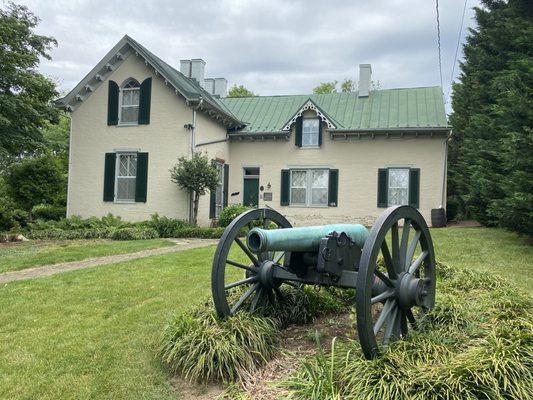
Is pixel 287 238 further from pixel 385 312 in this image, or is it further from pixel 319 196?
pixel 319 196

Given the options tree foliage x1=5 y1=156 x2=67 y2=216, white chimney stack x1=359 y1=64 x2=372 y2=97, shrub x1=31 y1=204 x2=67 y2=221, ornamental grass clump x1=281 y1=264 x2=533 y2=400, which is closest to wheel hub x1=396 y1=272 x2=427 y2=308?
ornamental grass clump x1=281 y1=264 x2=533 y2=400

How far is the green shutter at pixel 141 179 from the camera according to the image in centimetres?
1662

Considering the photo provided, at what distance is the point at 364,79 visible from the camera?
784 inches

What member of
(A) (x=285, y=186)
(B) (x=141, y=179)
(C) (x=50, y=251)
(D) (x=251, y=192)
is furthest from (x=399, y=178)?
(C) (x=50, y=251)

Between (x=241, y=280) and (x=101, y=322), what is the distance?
77.2 inches

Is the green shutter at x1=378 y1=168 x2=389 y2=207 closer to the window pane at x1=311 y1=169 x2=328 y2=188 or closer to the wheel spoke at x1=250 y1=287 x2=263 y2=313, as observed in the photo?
the window pane at x1=311 y1=169 x2=328 y2=188

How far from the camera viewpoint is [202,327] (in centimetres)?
404

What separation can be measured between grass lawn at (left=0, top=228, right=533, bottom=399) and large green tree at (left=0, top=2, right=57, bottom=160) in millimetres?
8286

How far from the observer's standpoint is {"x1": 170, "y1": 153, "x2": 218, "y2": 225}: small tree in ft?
50.0

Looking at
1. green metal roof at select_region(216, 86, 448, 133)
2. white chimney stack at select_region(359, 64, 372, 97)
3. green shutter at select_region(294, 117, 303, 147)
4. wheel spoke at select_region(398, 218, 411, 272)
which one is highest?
white chimney stack at select_region(359, 64, 372, 97)

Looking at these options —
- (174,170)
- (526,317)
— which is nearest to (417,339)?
(526,317)

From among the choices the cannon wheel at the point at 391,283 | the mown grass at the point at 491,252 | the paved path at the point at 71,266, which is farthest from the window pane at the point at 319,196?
the cannon wheel at the point at 391,283

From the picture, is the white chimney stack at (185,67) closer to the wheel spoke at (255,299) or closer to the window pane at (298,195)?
the window pane at (298,195)

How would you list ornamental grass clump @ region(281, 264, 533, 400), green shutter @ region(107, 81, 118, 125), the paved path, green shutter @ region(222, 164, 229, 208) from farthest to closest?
green shutter @ region(222, 164, 229, 208) → green shutter @ region(107, 81, 118, 125) → the paved path → ornamental grass clump @ region(281, 264, 533, 400)
